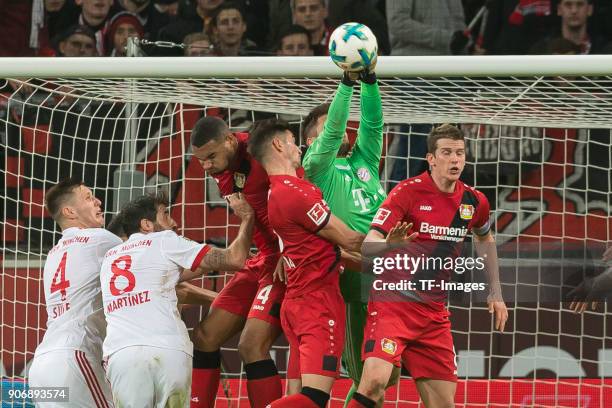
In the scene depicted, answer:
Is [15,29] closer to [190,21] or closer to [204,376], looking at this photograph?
[190,21]

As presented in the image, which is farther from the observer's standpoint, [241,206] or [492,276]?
[492,276]

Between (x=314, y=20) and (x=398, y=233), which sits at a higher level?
(x=314, y=20)

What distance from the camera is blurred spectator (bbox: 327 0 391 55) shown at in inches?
394

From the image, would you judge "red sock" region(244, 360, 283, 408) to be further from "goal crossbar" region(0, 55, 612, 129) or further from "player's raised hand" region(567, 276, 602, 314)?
"player's raised hand" region(567, 276, 602, 314)

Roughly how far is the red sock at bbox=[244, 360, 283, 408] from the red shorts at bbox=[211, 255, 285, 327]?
0.80 ft

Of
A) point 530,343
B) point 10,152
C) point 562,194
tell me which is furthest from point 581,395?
point 10,152

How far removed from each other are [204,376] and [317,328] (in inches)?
37.5

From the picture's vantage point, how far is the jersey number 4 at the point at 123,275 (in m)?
6.39

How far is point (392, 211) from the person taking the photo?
631 centimetres

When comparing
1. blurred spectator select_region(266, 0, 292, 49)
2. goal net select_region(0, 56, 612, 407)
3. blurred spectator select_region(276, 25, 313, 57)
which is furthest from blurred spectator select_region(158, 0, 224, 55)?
goal net select_region(0, 56, 612, 407)

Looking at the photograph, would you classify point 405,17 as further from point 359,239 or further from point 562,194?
point 359,239

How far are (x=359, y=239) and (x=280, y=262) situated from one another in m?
0.51

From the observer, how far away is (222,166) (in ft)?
21.4

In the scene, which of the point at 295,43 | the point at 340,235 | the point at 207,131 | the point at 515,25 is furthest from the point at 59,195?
the point at 515,25
